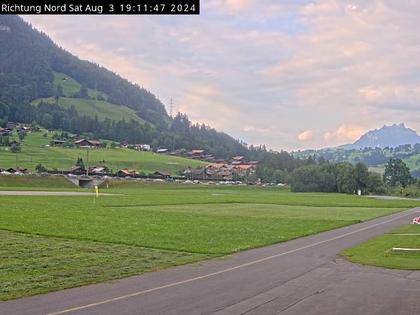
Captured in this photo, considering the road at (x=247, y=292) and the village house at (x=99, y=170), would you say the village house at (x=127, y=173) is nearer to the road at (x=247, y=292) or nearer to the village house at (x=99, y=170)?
the village house at (x=99, y=170)

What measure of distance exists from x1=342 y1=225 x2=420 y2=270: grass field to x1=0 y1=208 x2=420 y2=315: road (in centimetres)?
135

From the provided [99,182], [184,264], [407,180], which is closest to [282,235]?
[184,264]

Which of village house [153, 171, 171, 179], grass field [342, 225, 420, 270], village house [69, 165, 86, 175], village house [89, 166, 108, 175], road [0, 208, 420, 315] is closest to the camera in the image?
road [0, 208, 420, 315]

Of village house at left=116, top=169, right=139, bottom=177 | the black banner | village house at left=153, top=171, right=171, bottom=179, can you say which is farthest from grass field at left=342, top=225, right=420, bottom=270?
village house at left=153, top=171, right=171, bottom=179

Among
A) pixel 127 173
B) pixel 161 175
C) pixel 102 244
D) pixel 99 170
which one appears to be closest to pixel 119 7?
pixel 102 244

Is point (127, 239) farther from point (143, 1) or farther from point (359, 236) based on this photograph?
point (359, 236)

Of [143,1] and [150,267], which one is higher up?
[143,1]

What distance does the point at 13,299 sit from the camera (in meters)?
14.0

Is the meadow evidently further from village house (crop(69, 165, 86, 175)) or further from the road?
village house (crop(69, 165, 86, 175))

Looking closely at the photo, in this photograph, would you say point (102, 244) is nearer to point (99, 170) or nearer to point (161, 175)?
point (99, 170)

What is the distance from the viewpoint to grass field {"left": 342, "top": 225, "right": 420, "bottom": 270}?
22.2 m

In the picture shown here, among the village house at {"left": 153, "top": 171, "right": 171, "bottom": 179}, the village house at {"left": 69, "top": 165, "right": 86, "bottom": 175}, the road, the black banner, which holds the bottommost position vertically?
the road

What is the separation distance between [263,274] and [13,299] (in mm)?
8040

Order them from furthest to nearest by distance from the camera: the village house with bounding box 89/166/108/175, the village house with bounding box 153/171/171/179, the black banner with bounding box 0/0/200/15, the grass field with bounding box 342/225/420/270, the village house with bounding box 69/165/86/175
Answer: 1. the village house with bounding box 153/171/171/179
2. the village house with bounding box 89/166/108/175
3. the village house with bounding box 69/165/86/175
4. the grass field with bounding box 342/225/420/270
5. the black banner with bounding box 0/0/200/15
